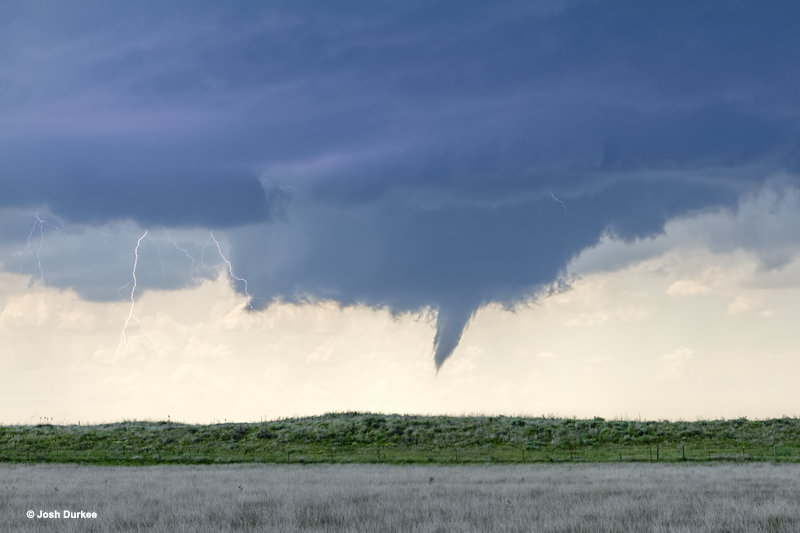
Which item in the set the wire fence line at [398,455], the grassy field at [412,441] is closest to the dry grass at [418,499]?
the wire fence line at [398,455]

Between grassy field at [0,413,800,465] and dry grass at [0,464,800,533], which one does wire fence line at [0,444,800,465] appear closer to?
grassy field at [0,413,800,465]

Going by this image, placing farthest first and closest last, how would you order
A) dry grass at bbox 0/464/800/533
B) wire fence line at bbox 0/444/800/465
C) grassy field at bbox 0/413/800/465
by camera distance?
grassy field at bbox 0/413/800/465 < wire fence line at bbox 0/444/800/465 < dry grass at bbox 0/464/800/533

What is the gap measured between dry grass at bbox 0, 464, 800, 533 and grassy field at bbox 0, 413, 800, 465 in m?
9.20

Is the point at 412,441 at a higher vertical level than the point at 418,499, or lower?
lower

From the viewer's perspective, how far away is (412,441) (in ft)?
205

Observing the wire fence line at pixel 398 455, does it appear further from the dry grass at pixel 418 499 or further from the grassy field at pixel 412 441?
the dry grass at pixel 418 499

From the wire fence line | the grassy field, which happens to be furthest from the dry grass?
the grassy field

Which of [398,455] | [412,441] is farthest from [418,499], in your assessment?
[412,441]

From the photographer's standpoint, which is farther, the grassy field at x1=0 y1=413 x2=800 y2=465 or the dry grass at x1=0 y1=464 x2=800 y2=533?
the grassy field at x1=0 y1=413 x2=800 y2=465

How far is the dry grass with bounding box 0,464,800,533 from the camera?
2038 cm

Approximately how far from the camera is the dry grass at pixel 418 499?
20375mm

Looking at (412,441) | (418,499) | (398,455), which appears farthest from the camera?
(412,441)

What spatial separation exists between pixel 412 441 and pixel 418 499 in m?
36.1

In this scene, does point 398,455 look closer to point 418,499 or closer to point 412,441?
point 412,441
